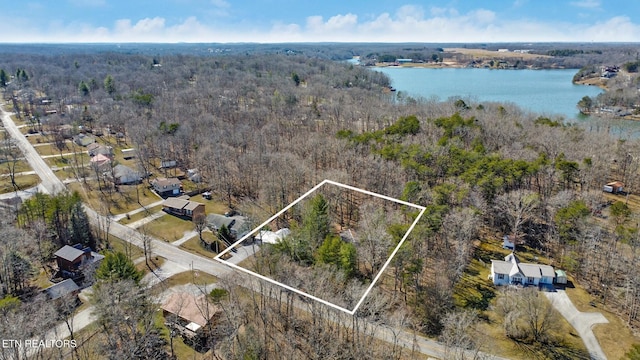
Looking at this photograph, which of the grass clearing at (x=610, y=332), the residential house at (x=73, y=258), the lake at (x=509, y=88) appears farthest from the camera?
the lake at (x=509, y=88)

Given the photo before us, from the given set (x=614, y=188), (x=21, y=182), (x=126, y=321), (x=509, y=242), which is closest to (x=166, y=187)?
(x=21, y=182)

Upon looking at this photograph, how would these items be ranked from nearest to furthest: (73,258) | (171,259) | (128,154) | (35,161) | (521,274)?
1. (521,274)
2. (73,258)
3. (171,259)
4. (35,161)
5. (128,154)

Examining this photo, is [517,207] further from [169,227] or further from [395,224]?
[169,227]

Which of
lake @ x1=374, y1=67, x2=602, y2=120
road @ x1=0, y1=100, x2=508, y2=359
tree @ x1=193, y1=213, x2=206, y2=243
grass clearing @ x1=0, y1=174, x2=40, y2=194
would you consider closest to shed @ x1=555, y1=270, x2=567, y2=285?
road @ x1=0, y1=100, x2=508, y2=359

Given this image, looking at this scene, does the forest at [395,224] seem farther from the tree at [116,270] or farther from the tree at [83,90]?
the tree at [83,90]

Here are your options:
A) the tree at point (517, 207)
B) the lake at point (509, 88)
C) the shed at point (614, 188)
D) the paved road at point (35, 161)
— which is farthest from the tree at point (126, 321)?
the lake at point (509, 88)

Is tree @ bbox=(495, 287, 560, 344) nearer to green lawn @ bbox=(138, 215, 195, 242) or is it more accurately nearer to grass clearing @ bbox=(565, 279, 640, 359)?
grass clearing @ bbox=(565, 279, 640, 359)

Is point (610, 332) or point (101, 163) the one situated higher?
point (101, 163)
